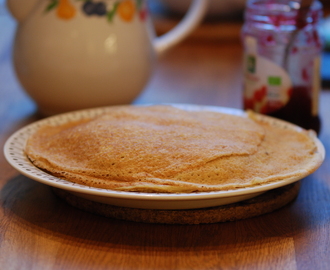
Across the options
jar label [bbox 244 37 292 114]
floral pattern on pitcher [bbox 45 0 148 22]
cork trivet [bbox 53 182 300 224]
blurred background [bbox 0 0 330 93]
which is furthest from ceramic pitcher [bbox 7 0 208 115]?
blurred background [bbox 0 0 330 93]

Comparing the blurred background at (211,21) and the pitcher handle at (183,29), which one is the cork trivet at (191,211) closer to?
the pitcher handle at (183,29)

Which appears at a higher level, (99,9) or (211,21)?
(99,9)

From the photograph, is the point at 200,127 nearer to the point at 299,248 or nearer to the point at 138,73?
the point at 299,248

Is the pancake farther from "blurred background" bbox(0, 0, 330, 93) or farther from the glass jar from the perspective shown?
"blurred background" bbox(0, 0, 330, 93)

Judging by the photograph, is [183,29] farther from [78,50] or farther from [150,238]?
[150,238]

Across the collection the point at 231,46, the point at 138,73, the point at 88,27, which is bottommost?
the point at 231,46

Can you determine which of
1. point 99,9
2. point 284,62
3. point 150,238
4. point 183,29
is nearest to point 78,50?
point 99,9

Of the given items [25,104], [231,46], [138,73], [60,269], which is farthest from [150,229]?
[231,46]

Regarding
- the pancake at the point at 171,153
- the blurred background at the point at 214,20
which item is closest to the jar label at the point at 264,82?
the pancake at the point at 171,153
